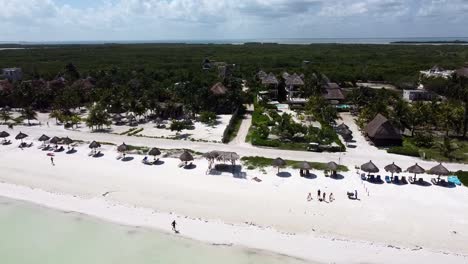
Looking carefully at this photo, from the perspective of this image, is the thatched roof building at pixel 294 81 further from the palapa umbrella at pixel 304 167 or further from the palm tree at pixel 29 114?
the palm tree at pixel 29 114

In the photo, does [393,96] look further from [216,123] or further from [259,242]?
[259,242]

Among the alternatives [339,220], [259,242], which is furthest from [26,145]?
[339,220]

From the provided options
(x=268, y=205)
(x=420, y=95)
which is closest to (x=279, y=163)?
(x=268, y=205)

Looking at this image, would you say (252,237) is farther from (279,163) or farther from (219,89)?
(219,89)

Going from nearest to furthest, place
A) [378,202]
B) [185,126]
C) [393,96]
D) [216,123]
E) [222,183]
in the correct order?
[378,202] → [222,183] → [185,126] → [216,123] → [393,96]

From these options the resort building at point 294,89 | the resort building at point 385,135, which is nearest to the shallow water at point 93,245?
the resort building at point 385,135

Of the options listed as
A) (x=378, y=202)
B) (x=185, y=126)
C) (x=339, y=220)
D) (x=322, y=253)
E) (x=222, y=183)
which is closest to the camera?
(x=322, y=253)

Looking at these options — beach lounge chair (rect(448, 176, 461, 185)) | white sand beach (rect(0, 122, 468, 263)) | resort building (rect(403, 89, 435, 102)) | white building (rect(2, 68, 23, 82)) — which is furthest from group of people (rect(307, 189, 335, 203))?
white building (rect(2, 68, 23, 82))
